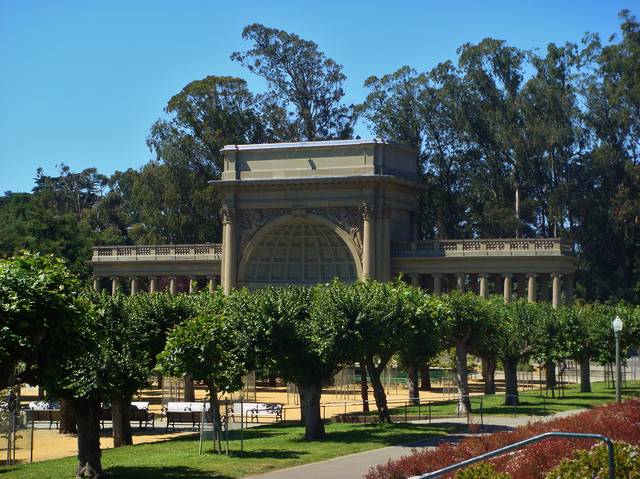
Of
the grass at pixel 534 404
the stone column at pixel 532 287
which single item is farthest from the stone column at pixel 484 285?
the grass at pixel 534 404

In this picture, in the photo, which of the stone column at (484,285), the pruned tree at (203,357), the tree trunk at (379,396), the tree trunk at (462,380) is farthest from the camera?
the stone column at (484,285)

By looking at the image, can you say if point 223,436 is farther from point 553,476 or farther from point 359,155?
point 359,155

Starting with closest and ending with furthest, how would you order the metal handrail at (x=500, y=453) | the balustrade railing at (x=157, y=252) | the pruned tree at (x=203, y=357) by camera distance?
the metal handrail at (x=500, y=453) < the pruned tree at (x=203, y=357) < the balustrade railing at (x=157, y=252)

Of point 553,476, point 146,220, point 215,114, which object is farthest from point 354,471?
point 146,220

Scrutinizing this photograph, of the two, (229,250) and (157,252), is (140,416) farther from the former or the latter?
(157,252)

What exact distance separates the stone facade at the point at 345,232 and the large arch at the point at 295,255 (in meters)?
0.08

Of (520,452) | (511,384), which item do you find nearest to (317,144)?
(511,384)

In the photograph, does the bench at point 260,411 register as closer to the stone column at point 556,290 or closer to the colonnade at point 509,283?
the colonnade at point 509,283

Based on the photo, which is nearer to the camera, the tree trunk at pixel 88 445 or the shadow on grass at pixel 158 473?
the tree trunk at pixel 88 445

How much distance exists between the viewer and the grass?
49.1 meters

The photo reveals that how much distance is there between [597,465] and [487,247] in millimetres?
62165

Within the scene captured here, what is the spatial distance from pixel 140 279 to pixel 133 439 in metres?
53.6

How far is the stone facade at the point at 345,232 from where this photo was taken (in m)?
80.4

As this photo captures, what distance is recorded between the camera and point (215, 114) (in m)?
106
